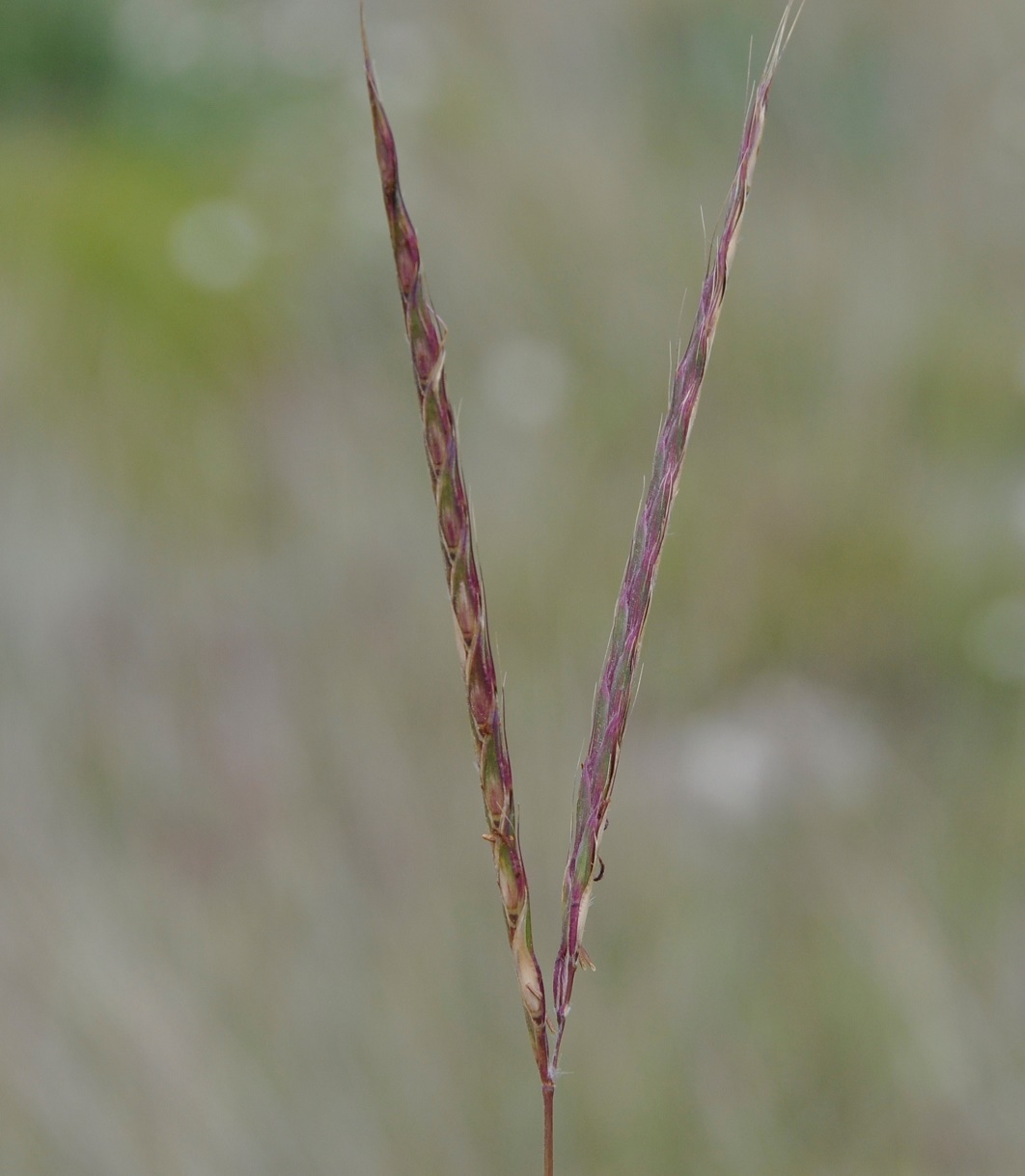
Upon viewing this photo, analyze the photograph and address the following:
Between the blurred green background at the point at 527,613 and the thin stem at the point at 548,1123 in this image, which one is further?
the blurred green background at the point at 527,613

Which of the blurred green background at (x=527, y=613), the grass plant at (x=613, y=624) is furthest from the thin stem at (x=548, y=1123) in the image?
the blurred green background at (x=527, y=613)

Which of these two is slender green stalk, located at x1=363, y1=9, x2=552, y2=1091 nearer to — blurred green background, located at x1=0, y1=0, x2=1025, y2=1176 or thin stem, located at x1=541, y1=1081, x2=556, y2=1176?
thin stem, located at x1=541, y1=1081, x2=556, y2=1176

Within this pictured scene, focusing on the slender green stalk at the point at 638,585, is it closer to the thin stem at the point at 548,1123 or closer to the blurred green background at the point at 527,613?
the thin stem at the point at 548,1123

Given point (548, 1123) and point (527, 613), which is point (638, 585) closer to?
Answer: point (548, 1123)

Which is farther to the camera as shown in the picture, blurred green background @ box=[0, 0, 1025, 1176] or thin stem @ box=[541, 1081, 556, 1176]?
blurred green background @ box=[0, 0, 1025, 1176]

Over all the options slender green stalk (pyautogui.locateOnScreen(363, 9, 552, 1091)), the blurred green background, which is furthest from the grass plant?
the blurred green background

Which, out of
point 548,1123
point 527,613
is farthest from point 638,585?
point 527,613
